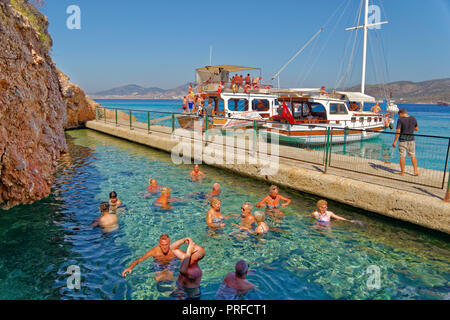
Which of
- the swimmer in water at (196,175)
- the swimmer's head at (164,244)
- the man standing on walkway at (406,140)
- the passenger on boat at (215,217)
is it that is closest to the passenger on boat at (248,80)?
the swimmer in water at (196,175)

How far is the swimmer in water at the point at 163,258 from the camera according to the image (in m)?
5.00

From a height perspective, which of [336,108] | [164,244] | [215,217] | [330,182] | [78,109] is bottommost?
[215,217]

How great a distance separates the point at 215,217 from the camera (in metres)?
6.93

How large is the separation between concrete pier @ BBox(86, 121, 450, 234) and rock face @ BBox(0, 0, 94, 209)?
6202 millimetres

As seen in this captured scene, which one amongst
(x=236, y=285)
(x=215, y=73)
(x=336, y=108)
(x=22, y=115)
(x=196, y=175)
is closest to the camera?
(x=236, y=285)

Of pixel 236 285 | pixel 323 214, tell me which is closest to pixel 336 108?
pixel 323 214

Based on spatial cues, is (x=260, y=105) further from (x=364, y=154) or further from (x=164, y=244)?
(x=164, y=244)

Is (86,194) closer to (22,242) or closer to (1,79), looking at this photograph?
(22,242)

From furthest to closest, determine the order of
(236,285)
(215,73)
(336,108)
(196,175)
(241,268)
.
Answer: (215,73) < (336,108) < (196,175) < (236,285) < (241,268)

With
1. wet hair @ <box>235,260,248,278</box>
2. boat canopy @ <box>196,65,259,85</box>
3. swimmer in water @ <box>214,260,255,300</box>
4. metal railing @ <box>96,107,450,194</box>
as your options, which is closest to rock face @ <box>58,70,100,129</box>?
boat canopy @ <box>196,65,259,85</box>

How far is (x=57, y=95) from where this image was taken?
361 inches

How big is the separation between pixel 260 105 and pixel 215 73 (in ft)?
13.0
